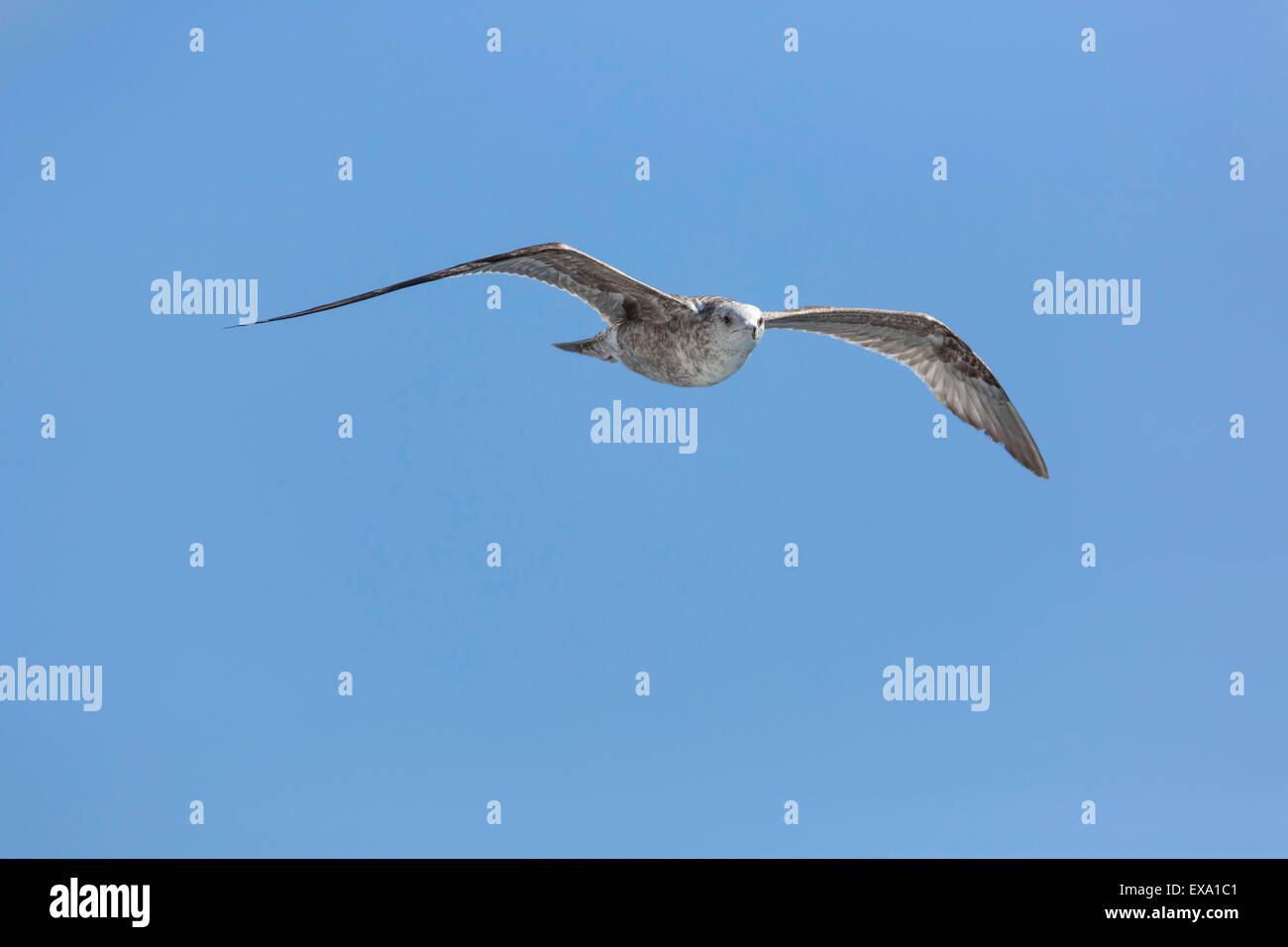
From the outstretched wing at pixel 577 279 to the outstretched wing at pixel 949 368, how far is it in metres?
2.92

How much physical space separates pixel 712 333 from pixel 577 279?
1869 mm

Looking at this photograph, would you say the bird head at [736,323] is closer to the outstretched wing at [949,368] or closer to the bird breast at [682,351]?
the bird breast at [682,351]

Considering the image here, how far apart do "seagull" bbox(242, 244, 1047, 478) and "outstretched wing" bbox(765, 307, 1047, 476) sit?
0.04 ft

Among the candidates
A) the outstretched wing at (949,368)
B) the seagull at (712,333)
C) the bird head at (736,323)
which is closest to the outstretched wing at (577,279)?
the seagull at (712,333)

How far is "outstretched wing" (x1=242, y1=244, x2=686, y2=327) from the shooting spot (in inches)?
446

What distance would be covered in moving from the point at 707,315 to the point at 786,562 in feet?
17.9

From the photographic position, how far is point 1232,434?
57.9 ft

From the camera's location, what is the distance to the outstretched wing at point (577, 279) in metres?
11.3

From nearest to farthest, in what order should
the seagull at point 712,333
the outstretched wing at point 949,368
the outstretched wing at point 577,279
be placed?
the outstretched wing at point 577,279 → the seagull at point 712,333 → the outstretched wing at point 949,368

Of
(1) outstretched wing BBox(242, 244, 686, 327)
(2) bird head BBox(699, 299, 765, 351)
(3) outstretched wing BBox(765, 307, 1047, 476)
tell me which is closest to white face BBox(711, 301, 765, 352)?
(2) bird head BBox(699, 299, 765, 351)

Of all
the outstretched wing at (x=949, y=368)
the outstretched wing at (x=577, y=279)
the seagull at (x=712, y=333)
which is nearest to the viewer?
the outstretched wing at (x=577, y=279)

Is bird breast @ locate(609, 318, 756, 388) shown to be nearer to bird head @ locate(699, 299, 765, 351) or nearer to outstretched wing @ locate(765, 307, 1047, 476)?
bird head @ locate(699, 299, 765, 351)

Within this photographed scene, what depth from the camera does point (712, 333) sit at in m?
11.7

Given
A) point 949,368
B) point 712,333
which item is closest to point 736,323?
point 712,333
